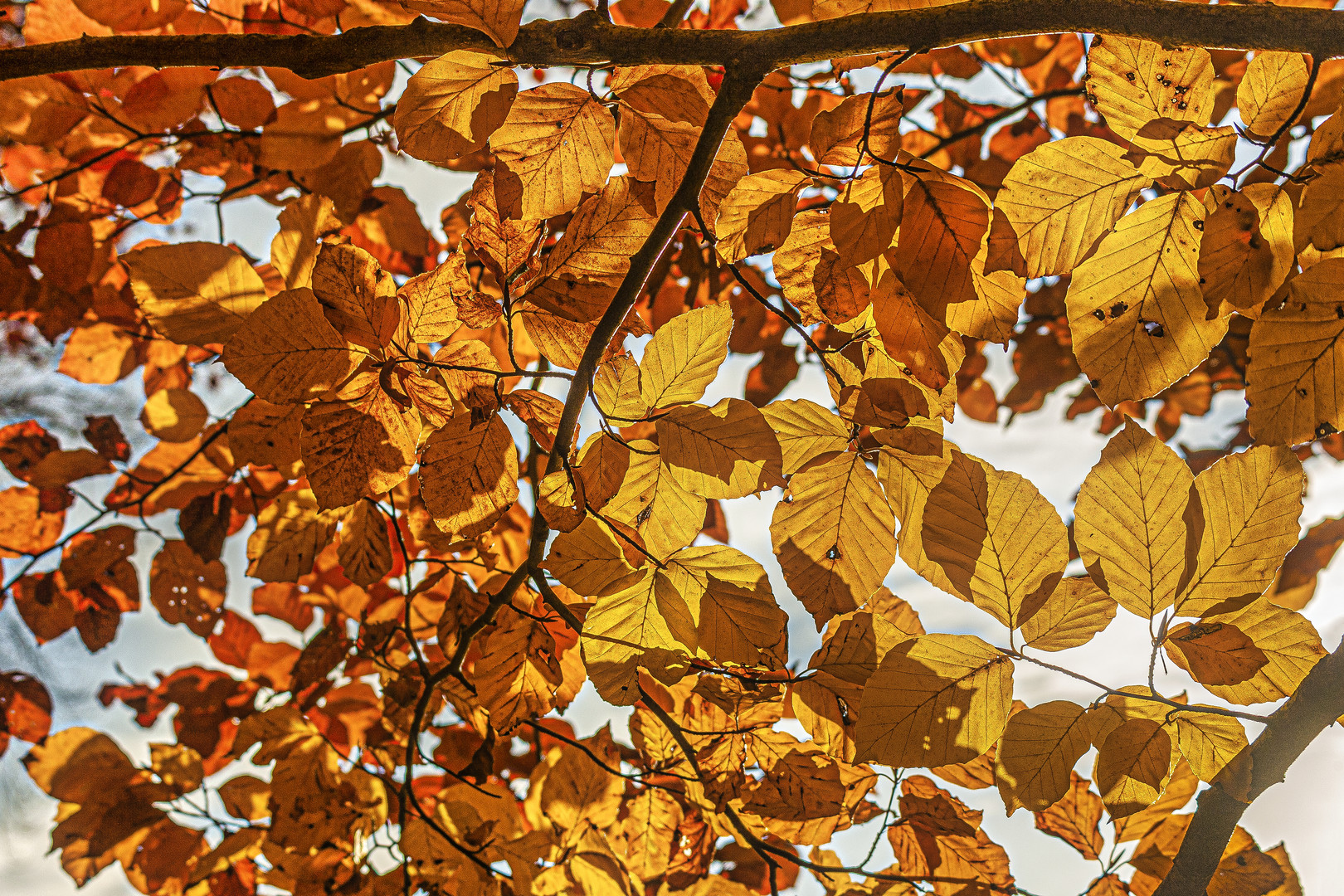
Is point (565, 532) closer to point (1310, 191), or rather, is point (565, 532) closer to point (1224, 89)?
point (1310, 191)

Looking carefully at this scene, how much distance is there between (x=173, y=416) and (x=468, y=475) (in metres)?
0.64

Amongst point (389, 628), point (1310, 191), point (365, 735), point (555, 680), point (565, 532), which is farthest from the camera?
point (365, 735)

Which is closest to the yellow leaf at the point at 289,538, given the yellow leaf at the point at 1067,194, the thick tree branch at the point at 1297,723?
the yellow leaf at the point at 1067,194

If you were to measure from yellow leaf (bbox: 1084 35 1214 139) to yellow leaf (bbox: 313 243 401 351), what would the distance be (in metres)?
0.50

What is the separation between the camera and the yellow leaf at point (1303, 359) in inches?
16.7

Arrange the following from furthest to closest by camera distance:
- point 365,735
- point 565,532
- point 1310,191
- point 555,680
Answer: point 365,735
point 555,680
point 565,532
point 1310,191

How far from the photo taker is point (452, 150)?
481mm

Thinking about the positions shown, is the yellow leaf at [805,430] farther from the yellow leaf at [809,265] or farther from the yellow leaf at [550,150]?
the yellow leaf at [550,150]

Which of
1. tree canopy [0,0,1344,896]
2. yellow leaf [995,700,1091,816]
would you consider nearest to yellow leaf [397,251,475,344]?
tree canopy [0,0,1344,896]

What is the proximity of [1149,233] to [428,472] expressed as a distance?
52 cm

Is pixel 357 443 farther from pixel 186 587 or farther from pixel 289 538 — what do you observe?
pixel 186 587

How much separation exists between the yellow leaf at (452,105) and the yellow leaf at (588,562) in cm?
28

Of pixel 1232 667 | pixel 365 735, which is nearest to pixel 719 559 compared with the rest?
pixel 1232 667

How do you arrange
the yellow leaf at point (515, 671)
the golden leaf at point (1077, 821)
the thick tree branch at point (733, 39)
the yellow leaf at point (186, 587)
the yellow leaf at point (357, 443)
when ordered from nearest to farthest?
1. the thick tree branch at point (733, 39)
2. the yellow leaf at point (357, 443)
3. the yellow leaf at point (515, 671)
4. the golden leaf at point (1077, 821)
5. the yellow leaf at point (186, 587)
